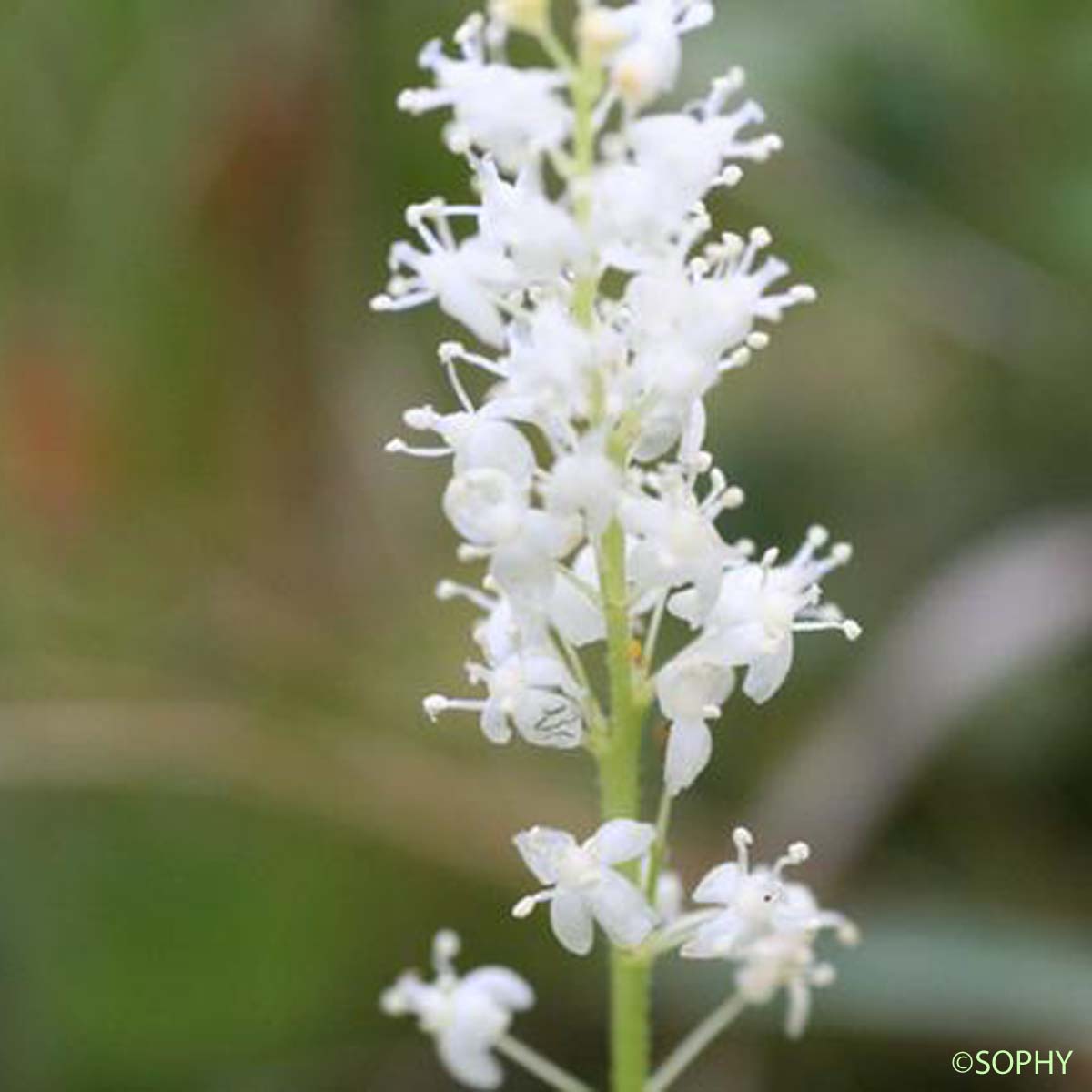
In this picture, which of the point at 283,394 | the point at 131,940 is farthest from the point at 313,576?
the point at 131,940

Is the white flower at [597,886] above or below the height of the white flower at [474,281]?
below

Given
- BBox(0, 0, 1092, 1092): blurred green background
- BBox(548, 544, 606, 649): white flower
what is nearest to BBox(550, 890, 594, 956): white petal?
BBox(548, 544, 606, 649): white flower

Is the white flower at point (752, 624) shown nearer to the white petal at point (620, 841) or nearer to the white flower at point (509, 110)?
the white petal at point (620, 841)

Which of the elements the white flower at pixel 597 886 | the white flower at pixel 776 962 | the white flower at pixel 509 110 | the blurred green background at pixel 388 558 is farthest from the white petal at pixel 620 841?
the blurred green background at pixel 388 558

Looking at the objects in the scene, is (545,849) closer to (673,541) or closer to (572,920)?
(572,920)

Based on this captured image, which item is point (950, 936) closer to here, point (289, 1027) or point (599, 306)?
point (289, 1027)
